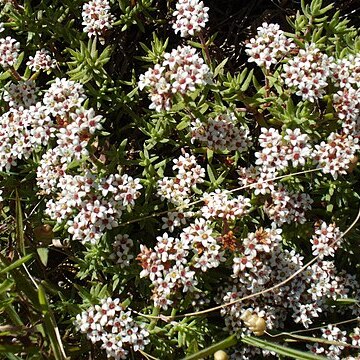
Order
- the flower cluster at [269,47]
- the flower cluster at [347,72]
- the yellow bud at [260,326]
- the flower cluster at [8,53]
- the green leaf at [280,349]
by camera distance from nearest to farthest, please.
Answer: the green leaf at [280,349], the yellow bud at [260,326], the flower cluster at [347,72], the flower cluster at [269,47], the flower cluster at [8,53]

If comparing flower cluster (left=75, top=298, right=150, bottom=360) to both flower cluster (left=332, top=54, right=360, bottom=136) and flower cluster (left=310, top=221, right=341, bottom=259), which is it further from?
flower cluster (left=332, top=54, right=360, bottom=136)

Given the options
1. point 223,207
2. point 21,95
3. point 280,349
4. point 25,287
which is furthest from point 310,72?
point 25,287

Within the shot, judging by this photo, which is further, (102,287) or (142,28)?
(142,28)

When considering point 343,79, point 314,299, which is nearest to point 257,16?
point 343,79

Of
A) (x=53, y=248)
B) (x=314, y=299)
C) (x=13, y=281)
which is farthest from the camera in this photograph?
(x=53, y=248)

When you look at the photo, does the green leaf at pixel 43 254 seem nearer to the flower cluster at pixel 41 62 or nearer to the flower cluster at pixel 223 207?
the flower cluster at pixel 223 207

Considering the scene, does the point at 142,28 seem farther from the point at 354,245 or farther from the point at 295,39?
the point at 354,245

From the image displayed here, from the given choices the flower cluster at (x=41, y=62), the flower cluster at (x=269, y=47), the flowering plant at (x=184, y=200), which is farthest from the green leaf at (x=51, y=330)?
the flower cluster at (x=269, y=47)

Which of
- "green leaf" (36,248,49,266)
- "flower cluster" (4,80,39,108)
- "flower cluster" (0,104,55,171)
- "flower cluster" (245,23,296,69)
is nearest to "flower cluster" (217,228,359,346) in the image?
"flower cluster" (245,23,296,69)
